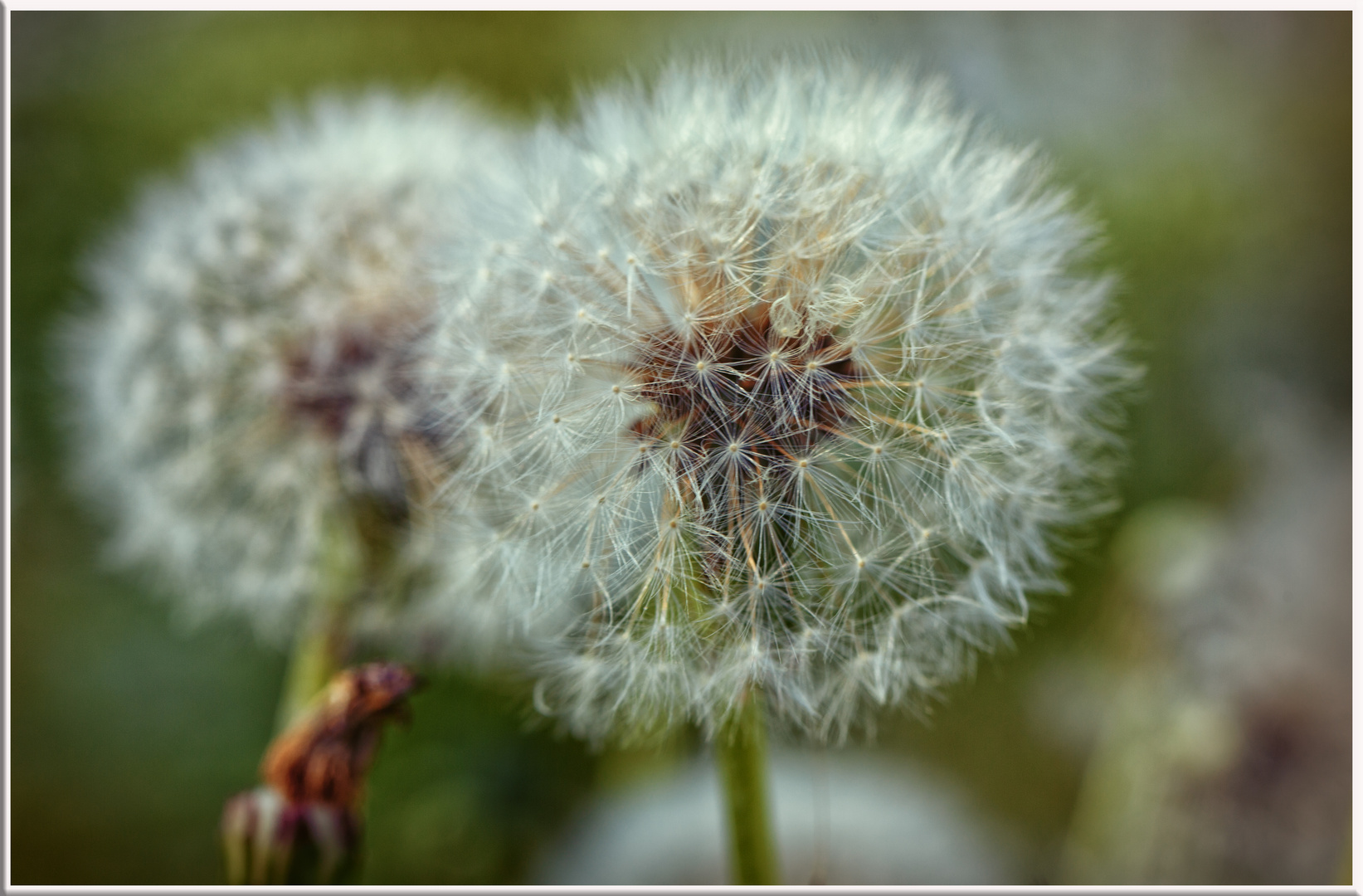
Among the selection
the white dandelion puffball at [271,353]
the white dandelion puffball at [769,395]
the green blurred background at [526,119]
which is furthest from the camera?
the green blurred background at [526,119]

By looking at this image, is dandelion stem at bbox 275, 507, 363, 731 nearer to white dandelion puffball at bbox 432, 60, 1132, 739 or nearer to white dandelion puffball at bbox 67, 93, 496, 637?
white dandelion puffball at bbox 67, 93, 496, 637

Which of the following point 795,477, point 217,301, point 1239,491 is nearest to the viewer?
point 795,477

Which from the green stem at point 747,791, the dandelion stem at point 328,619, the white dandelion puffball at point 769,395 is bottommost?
the green stem at point 747,791

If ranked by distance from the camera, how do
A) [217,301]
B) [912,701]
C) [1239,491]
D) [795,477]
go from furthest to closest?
[1239,491]
[217,301]
[912,701]
[795,477]

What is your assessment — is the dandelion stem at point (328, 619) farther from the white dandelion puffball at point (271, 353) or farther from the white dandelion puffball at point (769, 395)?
the white dandelion puffball at point (769, 395)

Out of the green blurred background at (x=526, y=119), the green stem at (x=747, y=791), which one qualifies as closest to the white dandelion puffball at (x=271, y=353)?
the green blurred background at (x=526, y=119)

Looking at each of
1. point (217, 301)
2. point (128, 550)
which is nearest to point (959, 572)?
point (217, 301)

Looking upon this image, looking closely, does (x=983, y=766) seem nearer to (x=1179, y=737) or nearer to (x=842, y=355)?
(x=1179, y=737)

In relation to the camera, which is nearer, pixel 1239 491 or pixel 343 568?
pixel 343 568
